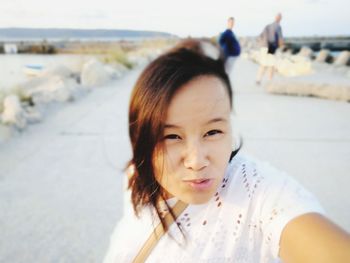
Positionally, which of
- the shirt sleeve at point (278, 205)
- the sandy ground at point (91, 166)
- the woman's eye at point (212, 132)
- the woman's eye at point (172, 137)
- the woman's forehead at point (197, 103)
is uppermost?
the woman's forehead at point (197, 103)

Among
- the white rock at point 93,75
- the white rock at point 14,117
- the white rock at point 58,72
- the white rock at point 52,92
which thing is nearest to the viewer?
the white rock at point 14,117

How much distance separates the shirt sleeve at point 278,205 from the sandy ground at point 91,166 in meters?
1.16

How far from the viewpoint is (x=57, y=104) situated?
435cm

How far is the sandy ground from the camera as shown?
171 centimetres

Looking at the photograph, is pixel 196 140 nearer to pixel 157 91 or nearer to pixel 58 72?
pixel 157 91

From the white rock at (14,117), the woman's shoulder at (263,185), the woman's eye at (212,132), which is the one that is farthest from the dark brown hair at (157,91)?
the white rock at (14,117)

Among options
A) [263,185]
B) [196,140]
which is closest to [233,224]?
[263,185]

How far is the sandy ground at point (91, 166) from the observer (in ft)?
5.62

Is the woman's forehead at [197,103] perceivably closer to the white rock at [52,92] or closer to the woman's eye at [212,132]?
the woman's eye at [212,132]

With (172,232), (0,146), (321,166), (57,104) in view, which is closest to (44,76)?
(57,104)

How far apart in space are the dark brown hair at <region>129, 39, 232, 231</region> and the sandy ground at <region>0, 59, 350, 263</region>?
982 mm

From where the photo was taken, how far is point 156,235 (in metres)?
0.77

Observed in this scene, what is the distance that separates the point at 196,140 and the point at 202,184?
0.11 metres

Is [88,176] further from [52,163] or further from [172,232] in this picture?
[172,232]
